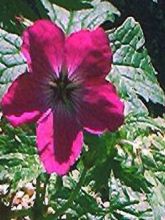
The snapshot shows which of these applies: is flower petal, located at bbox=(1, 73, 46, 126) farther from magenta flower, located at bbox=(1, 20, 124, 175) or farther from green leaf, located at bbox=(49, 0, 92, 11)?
green leaf, located at bbox=(49, 0, 92, 11)

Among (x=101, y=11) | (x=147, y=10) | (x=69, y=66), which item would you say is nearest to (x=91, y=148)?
(x=69, y=66)

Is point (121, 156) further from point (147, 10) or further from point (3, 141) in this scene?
point (147, 10)

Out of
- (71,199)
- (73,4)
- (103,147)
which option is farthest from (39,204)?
(73,4)

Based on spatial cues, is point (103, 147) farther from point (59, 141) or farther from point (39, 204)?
point (39, 204)

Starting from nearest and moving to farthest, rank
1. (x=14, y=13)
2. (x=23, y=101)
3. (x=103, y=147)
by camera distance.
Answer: (x=23, y=101) < (x=103, y=147) < (x=14, y=13)

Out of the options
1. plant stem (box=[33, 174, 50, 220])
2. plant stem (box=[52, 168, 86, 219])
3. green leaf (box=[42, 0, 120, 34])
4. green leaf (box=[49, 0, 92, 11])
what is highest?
green leaf (box=[49, 0, 92, 11])

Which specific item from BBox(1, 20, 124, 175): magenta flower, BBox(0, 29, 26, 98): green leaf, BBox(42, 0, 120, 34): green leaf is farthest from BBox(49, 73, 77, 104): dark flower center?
BBox(42, 0, 120, 34): green leaf
